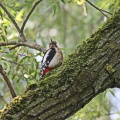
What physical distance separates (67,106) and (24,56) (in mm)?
1455

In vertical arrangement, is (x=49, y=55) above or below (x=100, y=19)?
below

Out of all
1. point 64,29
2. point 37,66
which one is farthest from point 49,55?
point 64,29

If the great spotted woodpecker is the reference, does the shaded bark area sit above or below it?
below

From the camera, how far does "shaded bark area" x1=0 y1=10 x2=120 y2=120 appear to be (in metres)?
2.33

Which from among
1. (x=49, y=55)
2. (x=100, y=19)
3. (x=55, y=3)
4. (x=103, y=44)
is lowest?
(x=103, y=44)

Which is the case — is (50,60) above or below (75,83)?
above

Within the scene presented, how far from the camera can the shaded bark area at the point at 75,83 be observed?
2.33m

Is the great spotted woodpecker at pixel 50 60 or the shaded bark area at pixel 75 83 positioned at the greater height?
the great spotted woodpecker at pixel 50 60

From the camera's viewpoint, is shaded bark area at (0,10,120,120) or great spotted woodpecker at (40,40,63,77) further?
great spotted woodpecker at (40,40,63,77)

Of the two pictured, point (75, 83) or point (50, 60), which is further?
point (50, 60)

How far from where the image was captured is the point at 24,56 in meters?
3.74

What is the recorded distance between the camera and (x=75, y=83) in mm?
2424

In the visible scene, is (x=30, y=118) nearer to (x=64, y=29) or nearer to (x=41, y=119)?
(x=41, y=119)

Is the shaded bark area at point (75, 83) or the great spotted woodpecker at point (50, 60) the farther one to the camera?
the great spotted woodpecker at point (50, 60)
